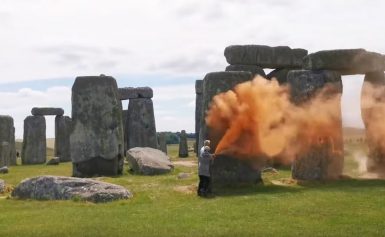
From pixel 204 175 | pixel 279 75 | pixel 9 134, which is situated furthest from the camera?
pixel 9 134

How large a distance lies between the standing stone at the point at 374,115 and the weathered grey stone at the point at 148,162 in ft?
24.3

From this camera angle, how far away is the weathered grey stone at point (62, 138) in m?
36.5

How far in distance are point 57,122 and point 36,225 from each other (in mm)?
27022

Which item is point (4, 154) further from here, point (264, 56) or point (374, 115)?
point (374, 115)

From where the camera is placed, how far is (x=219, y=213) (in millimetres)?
12367

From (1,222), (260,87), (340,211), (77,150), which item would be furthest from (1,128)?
(340,211)

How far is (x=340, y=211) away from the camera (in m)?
12.3

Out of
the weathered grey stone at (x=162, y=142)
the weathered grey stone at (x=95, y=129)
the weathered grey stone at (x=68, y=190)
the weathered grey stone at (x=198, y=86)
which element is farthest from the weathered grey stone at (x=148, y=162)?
the weathered grey stone at (x=162, y=142)

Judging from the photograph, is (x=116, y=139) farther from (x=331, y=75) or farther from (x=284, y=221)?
(x=284, y=221)

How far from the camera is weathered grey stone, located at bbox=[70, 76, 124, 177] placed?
22812 mm

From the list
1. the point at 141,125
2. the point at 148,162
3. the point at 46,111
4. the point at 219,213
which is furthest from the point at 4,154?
the point at 219,213

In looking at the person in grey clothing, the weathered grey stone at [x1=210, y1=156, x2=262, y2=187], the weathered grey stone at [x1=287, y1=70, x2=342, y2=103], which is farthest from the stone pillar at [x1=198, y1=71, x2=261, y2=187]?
the weathered grey stone at [x1=287, y1=70, x2=342, y2=103]

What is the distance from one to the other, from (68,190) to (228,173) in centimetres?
457

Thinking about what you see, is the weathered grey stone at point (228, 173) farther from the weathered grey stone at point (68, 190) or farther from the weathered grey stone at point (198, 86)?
the weathered grey stone at point (198, 86)
